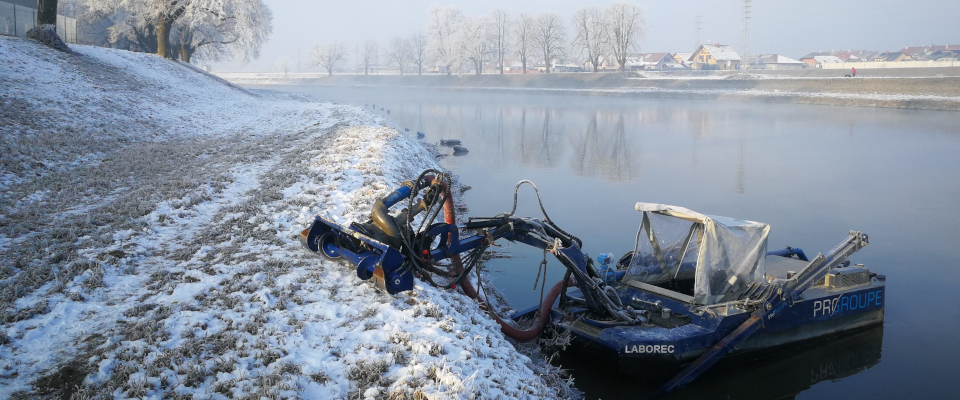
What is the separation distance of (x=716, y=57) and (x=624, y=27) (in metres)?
37.4

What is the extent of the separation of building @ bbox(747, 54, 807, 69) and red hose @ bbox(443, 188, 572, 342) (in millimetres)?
148935

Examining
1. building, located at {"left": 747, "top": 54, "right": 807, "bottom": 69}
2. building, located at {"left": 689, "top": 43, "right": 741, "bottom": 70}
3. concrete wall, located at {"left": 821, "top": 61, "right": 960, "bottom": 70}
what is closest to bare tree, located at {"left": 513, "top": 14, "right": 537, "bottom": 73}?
building, located at {"left": 689, "top": 43, "right": 741, "bottom": 70}

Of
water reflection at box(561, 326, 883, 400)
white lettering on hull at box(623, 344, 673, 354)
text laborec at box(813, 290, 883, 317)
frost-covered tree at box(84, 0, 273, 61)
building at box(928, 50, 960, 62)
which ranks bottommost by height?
water reflection at box(561, 326, 883, 400)

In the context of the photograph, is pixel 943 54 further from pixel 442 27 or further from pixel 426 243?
pixel 426 243

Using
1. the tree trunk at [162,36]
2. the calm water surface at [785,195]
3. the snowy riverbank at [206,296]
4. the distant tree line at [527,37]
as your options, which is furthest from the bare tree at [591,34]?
the snowy riverbank at [206,296]

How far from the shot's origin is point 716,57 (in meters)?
133

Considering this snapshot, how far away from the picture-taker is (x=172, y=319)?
22.4 feet

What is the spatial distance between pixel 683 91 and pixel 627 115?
82.0 ft

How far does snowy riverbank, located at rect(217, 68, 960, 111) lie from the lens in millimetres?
51375

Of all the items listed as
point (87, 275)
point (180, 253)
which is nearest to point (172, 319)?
point (87, 275)

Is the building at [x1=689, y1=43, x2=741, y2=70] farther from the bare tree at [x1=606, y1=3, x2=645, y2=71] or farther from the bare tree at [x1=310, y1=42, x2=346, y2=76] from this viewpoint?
the bare tree at [x1=310, y1=42, x2=346, y2=76]

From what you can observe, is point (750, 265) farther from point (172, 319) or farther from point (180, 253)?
point (180, 253)

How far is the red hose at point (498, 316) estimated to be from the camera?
846 centimetres

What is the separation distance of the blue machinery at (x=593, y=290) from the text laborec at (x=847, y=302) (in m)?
0.02
